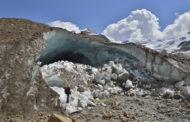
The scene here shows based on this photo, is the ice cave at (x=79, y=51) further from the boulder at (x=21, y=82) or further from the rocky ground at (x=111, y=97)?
the boulder at (x=21, y=82)

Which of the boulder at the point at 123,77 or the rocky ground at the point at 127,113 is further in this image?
the boulder at the point at 123,77

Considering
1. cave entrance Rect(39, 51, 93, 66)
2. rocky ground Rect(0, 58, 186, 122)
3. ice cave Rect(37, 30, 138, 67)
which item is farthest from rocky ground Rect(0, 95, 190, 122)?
cave entrance Rect(39, 51, 93, 66)

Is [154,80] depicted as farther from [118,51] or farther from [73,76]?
[73,76]

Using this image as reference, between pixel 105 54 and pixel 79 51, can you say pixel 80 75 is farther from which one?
pixel 79 51

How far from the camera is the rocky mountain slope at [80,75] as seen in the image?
5.28 m

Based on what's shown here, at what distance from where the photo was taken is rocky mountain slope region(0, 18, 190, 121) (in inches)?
208

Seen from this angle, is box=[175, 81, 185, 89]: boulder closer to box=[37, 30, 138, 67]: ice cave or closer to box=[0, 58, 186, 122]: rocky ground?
box=[0, 58, 186, 122]: rocky ground

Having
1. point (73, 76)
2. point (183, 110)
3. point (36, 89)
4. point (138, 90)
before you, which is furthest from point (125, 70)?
point (36, 89)

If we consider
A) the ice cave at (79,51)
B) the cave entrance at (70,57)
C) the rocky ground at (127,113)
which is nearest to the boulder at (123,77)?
the ice cave at (79,51)

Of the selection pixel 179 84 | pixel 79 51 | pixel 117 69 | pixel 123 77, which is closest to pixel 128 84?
pixel 123 77

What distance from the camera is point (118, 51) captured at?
1138 centimetres

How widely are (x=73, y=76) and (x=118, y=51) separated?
14.0 feet

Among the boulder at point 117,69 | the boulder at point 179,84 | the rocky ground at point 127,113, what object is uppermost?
the boulder at point 117,69

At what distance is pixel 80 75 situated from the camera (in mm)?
8719
